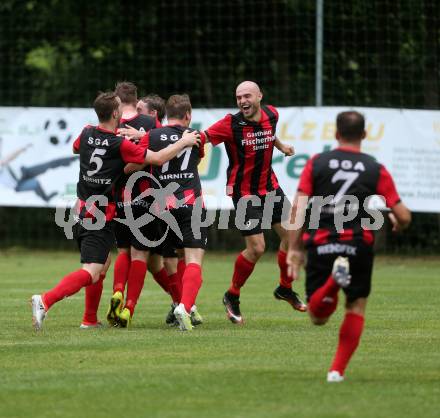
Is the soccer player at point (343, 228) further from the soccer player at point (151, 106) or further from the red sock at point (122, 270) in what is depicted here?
the soccer player at point (151, 106)

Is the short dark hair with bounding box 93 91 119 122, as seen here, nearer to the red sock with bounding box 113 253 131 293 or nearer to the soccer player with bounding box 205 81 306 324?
the soccer player with bounding box 205 81 306 324

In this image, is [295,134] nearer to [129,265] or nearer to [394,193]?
[129,265]

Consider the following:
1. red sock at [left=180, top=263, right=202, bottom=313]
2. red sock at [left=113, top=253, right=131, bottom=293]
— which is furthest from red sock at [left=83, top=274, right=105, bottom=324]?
red sock at [left=180, top=263, right=202, bottom=313]

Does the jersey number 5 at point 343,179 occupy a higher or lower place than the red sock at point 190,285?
higher

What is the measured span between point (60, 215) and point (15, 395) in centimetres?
1500

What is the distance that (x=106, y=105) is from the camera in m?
9.88

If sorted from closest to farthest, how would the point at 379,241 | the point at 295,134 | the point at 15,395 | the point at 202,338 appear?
the point at 15,395, the point at 202,338, the point at 295,134, the point at 379,241

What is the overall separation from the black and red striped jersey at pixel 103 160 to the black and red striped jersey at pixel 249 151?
→ 1.15m

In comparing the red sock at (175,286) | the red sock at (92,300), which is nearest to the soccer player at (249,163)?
the red sock at (175,286)

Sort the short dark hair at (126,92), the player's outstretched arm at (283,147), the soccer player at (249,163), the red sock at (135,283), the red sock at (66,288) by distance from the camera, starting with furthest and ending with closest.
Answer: the player's outstretched arm at (283,147) → the soccer player at (249,163) → the short dark hair at (126,92) → the red sock at (135,283) → the red sock at (66,288)

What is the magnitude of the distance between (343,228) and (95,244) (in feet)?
11.4

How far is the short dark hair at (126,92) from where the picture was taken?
34.8 feet

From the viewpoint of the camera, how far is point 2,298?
13391mm

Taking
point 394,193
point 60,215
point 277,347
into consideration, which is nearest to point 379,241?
point 60,215
